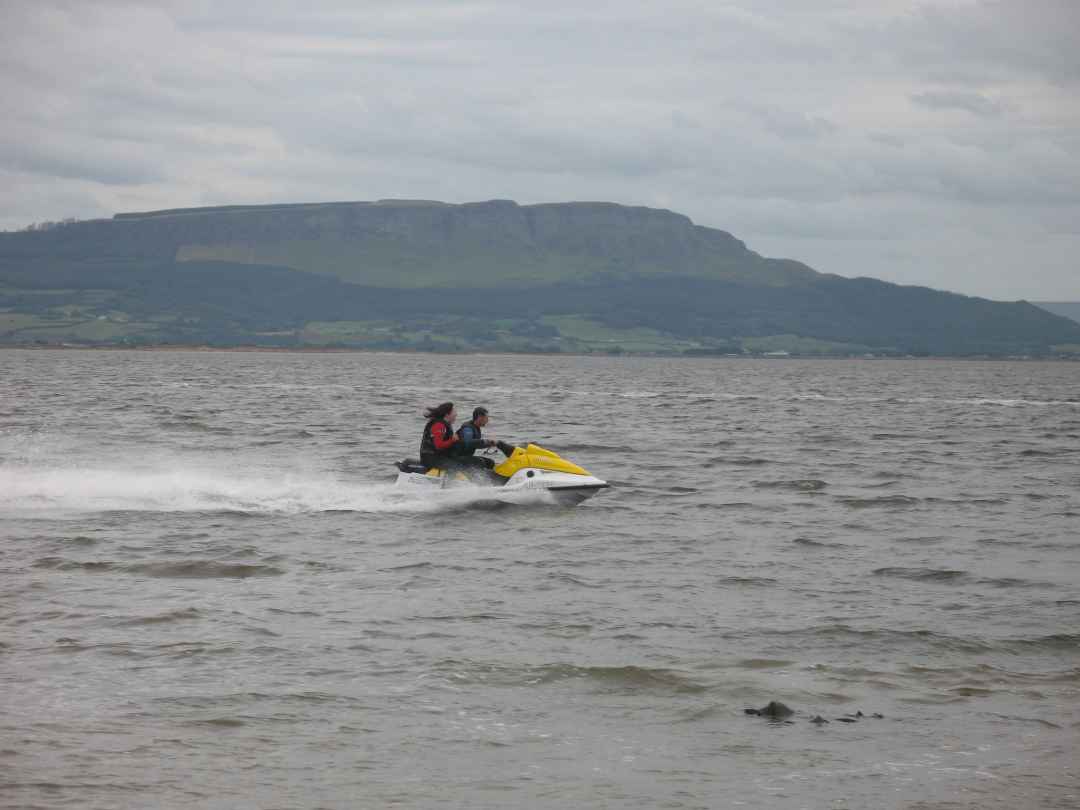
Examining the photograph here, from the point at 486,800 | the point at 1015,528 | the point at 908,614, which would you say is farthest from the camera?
the point at 1015,528

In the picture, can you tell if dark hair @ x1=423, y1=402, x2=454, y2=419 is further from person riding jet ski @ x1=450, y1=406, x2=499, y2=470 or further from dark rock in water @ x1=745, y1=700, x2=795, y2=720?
dark rock in water @ x1=745, y1=700, x2=795, y2=720

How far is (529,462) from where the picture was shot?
77.4ft

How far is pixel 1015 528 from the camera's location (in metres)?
22.8

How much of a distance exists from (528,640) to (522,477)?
32.1 ft

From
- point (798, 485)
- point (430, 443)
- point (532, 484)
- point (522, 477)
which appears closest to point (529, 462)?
point (522, 477)

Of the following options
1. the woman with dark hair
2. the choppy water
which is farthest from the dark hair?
the choppy water

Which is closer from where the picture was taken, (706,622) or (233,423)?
(706,622)

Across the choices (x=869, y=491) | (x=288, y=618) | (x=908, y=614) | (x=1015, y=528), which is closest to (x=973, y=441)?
(x=869, y=491)

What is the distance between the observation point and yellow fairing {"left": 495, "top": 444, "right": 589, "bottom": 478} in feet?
77.3

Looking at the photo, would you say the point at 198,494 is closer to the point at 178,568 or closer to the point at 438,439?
the point at 438,439

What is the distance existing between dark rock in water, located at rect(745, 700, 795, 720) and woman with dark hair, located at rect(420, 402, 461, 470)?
12150 mm

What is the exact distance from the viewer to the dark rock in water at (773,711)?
11.4 metres

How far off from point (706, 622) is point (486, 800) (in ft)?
19.8

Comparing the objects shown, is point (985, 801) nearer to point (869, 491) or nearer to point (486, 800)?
point (486, 800)
